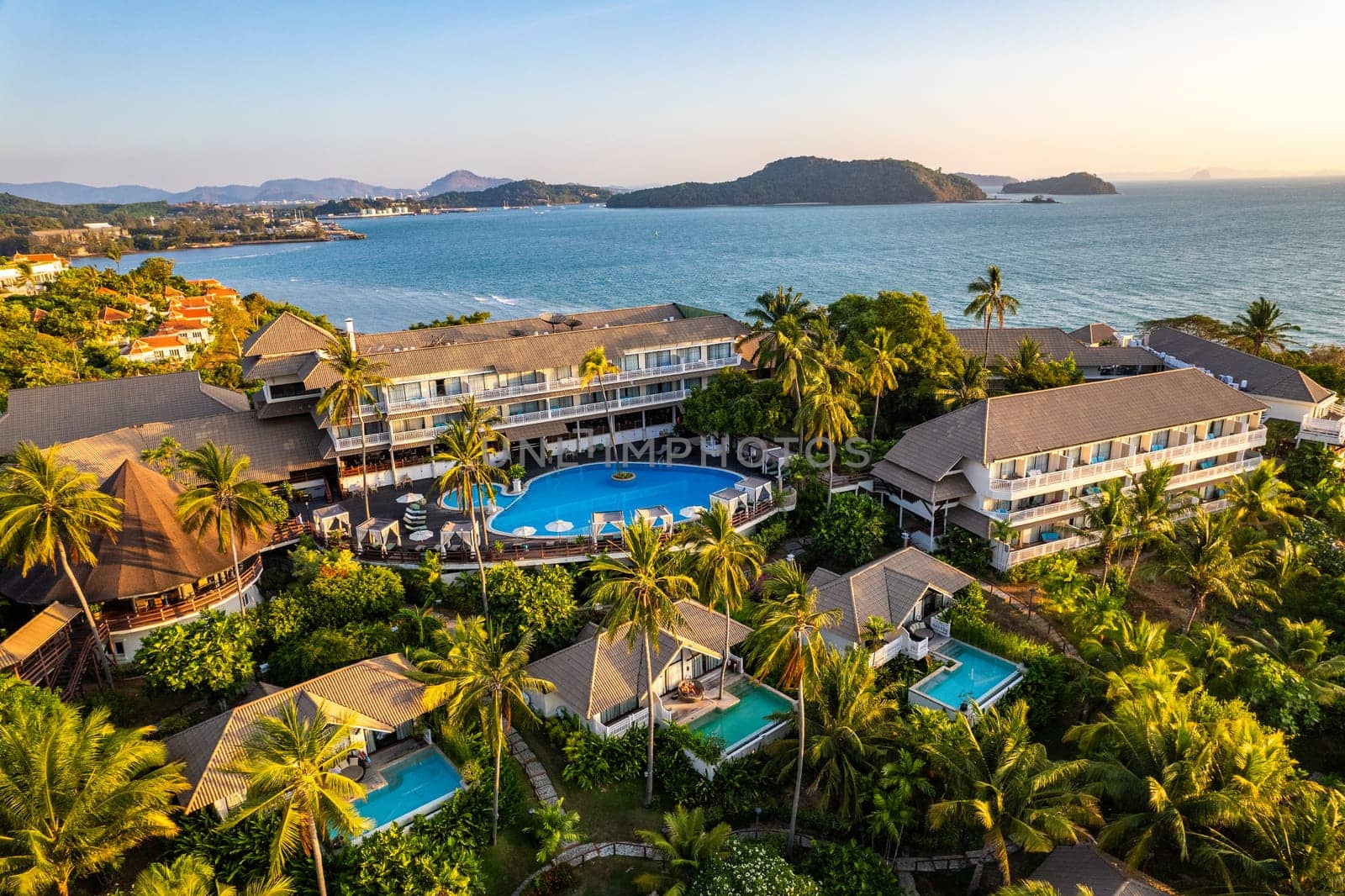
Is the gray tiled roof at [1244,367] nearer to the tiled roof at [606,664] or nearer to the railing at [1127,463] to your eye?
the railing at [1127,463]

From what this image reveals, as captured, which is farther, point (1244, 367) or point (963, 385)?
point (1244, 367)

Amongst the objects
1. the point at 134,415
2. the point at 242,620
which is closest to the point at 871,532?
the point at 242,620

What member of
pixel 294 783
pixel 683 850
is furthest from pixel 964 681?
pixel 294 783

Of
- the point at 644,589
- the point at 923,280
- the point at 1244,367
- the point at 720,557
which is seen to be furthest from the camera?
the point at 923,280

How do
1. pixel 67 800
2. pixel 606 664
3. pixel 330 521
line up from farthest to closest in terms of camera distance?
pixel 330 521, pixel 606 664, pixel 67 800

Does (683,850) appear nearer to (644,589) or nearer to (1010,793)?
(644,589)

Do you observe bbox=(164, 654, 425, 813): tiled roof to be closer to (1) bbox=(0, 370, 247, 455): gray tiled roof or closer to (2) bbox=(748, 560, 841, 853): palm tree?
(2) bbox=(748, 560, 841, 853): palm tree

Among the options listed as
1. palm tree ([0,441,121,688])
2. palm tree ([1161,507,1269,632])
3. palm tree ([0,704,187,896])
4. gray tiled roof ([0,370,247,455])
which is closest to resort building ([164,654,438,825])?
palm tree ([0,704,187,896])
